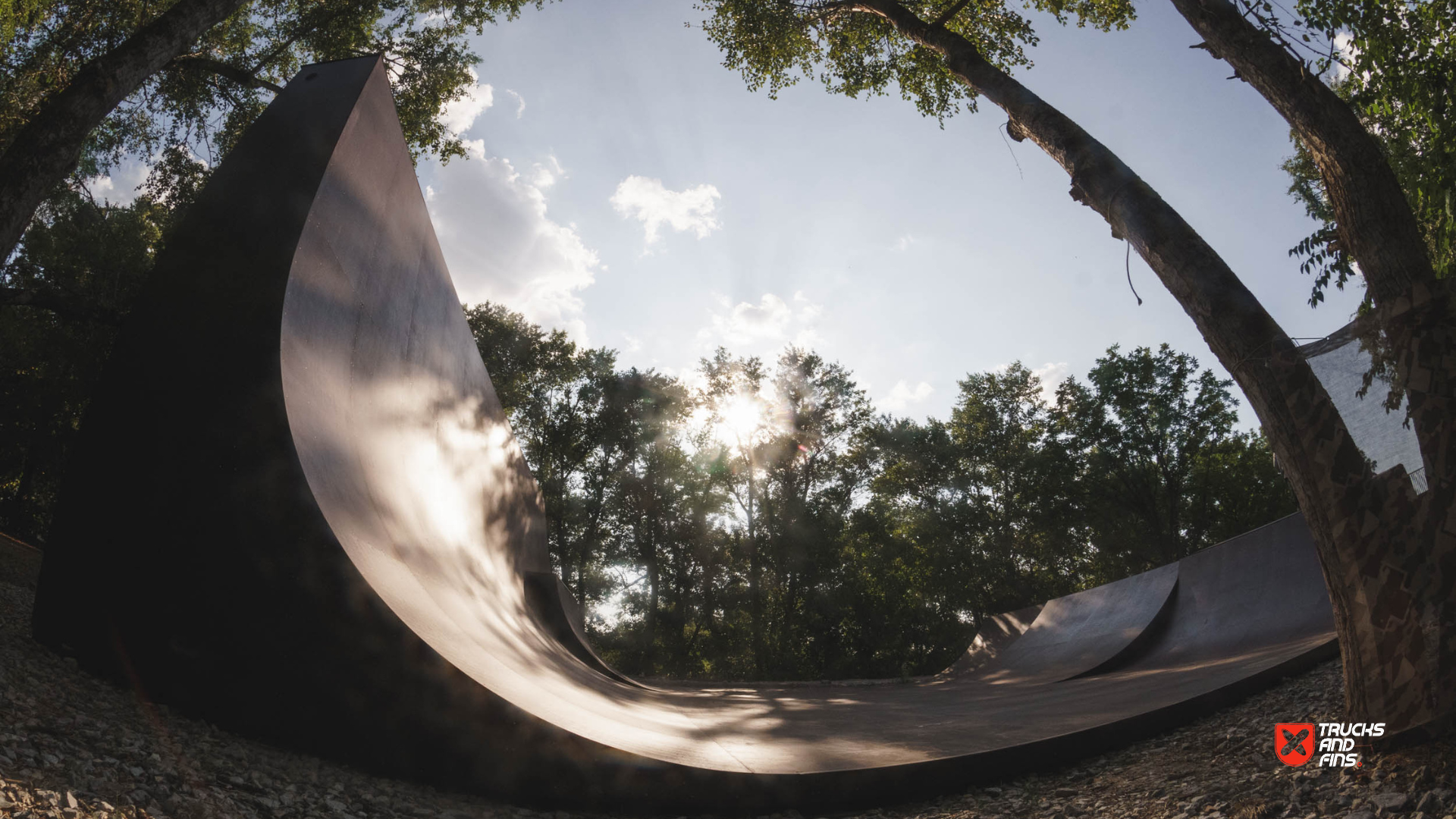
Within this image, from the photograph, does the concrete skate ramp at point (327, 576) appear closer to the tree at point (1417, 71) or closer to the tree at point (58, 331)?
the tree at point (1417, 71)

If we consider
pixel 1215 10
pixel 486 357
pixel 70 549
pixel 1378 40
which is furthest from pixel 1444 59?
pixel 486 357

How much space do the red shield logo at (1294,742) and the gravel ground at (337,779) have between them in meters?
0.06

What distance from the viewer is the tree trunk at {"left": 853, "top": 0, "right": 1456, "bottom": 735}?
9.61ft

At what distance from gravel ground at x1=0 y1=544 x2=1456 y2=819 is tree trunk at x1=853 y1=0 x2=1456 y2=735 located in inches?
13.4

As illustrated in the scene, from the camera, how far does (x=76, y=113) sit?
5.61m

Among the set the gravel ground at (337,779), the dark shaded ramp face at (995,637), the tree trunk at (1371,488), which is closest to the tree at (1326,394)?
the tree trunk at (1371,488)

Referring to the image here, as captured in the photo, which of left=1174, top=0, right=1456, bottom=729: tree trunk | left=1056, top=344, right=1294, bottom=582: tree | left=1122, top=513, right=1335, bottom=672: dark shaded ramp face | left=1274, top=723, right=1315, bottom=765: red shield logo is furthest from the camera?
left=1056, top=344, right=1294, bottom=582: tree

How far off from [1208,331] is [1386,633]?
162 centimetres

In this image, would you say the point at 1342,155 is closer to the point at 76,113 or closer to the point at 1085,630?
the point at 1085,630

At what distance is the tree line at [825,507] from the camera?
25109 millimetres

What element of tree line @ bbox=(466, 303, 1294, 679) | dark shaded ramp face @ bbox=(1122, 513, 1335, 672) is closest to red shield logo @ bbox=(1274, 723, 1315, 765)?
dark shaded ramp face @ bbox=(1122, 513, 1335, 672)

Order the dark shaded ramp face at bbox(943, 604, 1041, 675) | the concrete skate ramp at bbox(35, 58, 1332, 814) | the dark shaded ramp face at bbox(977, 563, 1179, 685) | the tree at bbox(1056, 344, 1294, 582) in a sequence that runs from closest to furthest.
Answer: the concrete skate ramp at bbox(35, 58, 1332, 814)
the dark shaded ramp face at bbox(977, 563, 1179, 685)
the dark shaded ramp face at bbox(943, 604, 1041, 675)
the tree at bbox(1056, 344, 1294, 582)

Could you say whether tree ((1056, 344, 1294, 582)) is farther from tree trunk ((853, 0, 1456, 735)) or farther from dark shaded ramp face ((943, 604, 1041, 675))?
tree trunk ((853, 0, 1456, 735))

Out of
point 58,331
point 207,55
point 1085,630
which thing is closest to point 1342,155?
point 1085,630
